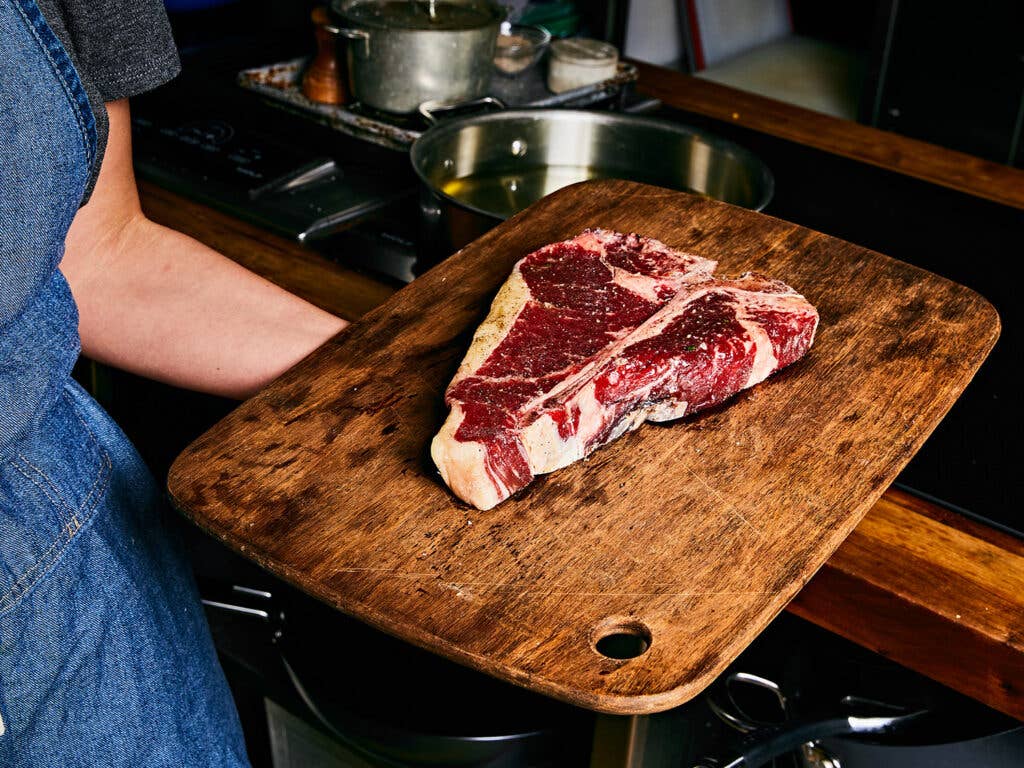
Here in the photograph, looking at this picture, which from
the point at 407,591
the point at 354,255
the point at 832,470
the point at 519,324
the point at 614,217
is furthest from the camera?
the point at 354,255

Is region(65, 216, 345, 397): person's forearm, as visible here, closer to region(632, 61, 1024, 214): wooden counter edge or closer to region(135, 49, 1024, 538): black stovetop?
region(135, 49, 1024, 538): black stovetop

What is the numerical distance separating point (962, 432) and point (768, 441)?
0.33 meters

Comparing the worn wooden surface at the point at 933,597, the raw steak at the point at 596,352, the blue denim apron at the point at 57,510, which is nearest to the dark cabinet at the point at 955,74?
the raw steak at the point at 596,352

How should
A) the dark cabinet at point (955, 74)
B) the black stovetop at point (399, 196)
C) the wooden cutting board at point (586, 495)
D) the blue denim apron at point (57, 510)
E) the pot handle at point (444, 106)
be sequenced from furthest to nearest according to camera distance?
the dark cabinet at point (955, 74), the pot handle at point (444, 106), the black stovetop at point (399, 196), the blue denim apron at point (57, 510), the wooden cutting board at point (586, 495)

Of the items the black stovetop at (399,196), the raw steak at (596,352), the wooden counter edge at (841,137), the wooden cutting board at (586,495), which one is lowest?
the black stovetop at (399,196)

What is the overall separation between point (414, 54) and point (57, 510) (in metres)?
1.14

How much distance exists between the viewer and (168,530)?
→ 1244mm

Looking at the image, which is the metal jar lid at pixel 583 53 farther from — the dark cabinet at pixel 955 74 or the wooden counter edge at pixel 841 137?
the dark cabinet at pixel 955 74

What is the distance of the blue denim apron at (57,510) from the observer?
99 centimetres

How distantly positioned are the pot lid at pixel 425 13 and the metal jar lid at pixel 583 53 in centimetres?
15

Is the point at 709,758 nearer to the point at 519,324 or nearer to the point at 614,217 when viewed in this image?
the point at 519,324

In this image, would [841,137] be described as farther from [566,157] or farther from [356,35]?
[356,35]

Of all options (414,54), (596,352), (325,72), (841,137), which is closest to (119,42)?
(596,352)

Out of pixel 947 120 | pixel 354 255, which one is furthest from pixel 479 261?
pixel 947 120
